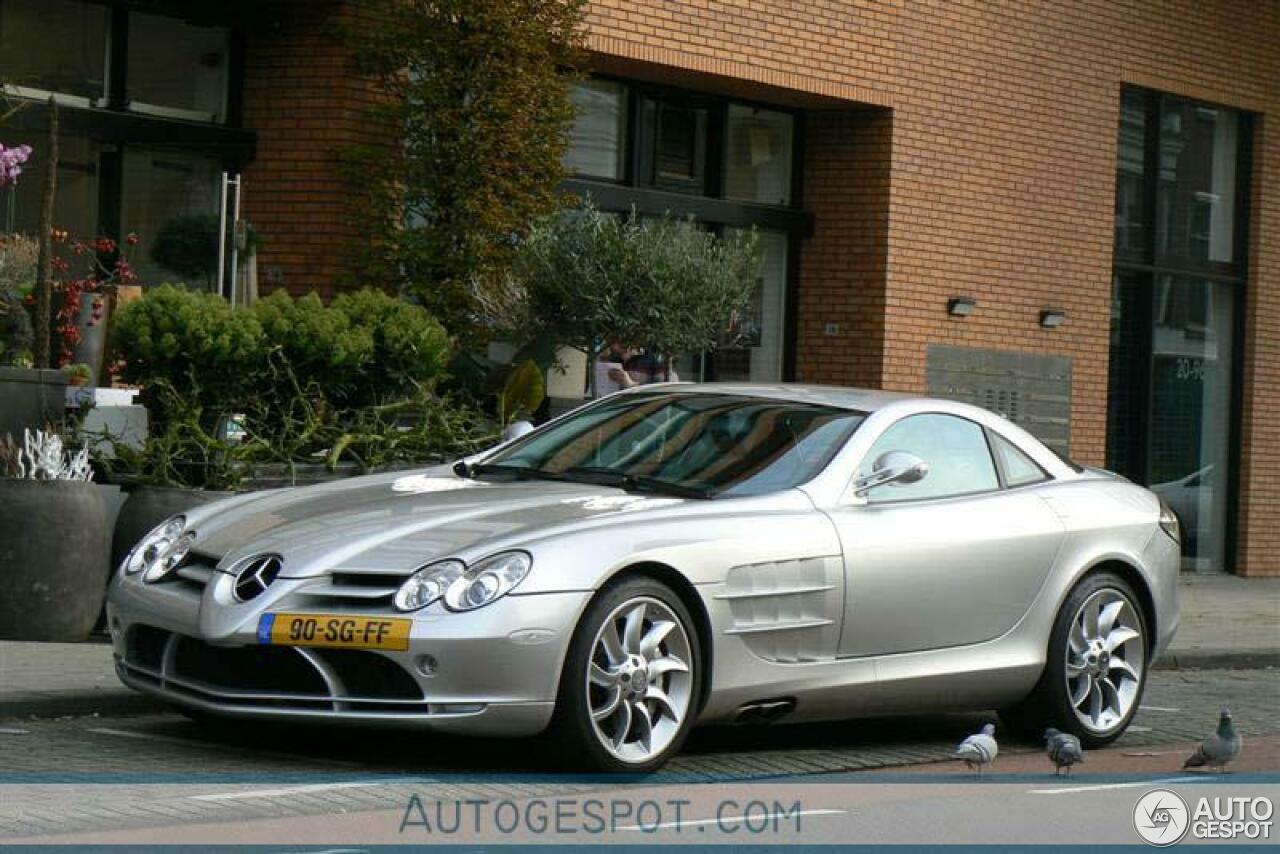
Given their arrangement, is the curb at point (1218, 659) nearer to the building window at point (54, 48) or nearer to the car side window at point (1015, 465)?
the car side window at point (1015, 465)

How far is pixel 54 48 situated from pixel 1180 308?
12.5 m

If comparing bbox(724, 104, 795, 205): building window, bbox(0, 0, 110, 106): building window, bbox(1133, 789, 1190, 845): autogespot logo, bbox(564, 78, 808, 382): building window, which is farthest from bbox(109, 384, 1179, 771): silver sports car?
bbox(724, 104, 795, 205): building window

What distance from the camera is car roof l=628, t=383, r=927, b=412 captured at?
9664 millimetres

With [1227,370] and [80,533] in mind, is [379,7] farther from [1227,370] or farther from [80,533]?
[1227,370]

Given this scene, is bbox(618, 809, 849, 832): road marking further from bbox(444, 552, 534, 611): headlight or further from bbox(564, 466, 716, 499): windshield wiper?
bbox(564, 466, 716, 499): windshield wiper

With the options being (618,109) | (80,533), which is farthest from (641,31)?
(80,533)

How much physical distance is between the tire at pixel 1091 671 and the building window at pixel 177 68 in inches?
322

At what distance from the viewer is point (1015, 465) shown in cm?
1005

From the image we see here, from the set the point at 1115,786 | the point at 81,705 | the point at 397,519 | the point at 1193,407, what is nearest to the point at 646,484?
the point at 397,519

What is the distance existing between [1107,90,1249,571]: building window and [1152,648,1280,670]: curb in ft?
24.1

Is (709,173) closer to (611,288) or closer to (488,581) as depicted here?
(611,288)

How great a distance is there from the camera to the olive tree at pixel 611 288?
14859 mm

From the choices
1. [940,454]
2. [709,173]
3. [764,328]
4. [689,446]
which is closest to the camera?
[689,446]

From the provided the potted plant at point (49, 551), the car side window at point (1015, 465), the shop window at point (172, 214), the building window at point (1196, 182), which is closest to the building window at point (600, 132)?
the shop window at point (172, 214)
